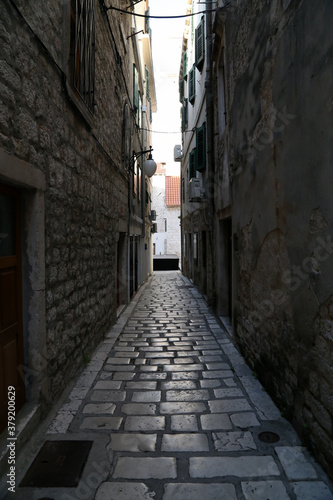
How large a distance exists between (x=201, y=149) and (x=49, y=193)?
7.26 meters

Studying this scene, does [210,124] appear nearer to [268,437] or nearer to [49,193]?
[49,193]

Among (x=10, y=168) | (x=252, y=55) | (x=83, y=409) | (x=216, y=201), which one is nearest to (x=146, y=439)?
(x=83, y=409)

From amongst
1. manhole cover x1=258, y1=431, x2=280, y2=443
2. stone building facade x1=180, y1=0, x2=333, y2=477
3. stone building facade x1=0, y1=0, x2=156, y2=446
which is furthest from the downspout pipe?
manhole cover x1=258, y1=431, x2=280, y2=443

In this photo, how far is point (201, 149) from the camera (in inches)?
379

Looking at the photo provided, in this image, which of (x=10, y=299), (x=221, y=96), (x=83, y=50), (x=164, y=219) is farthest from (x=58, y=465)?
(x=164, y=219)

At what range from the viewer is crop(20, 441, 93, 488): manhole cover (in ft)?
7.26

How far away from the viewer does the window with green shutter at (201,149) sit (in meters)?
9.35

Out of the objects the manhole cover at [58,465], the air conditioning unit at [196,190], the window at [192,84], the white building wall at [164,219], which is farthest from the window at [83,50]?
the white building wall at [164,219]

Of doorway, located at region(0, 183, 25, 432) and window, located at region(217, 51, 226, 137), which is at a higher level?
window, located at region(217, 51, 226, 137)

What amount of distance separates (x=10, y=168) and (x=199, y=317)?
19.0 feet

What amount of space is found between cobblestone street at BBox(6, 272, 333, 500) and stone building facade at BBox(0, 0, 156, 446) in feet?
1.59

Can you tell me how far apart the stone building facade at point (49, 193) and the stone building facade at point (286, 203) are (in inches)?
82.7

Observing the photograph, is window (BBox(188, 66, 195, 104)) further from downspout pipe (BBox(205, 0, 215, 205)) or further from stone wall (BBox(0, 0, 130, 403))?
stone wall (BBox(0, 0, 130, 403))

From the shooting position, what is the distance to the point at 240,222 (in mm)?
4797
